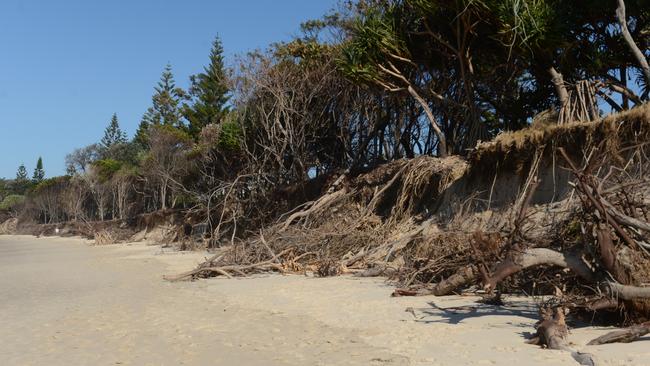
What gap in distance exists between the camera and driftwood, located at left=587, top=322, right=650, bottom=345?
5.06 meters

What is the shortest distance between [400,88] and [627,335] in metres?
12.8

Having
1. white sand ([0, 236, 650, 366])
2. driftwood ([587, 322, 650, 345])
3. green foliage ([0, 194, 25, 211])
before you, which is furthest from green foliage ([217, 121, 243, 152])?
green foliage ([0, 194, 25, 211])

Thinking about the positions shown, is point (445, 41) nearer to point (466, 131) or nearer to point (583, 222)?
point (466, 131)

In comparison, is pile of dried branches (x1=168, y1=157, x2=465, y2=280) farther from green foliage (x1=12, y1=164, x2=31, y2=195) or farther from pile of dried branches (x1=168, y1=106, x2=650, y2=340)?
green foliage (x1=12, y1=164, x2=31, y2=195)

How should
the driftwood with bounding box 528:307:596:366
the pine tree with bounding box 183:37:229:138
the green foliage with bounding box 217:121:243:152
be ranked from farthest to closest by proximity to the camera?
the pine tree with bounding box 183:37:229:138
the green foliage with bounding box 217:121:243:152
the driftwood with bounding box 528:307:596:366

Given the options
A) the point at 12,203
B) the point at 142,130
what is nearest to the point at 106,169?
the point at 142,130

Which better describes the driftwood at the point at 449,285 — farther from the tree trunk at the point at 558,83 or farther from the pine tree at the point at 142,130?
the pine tree at the point at 142,130

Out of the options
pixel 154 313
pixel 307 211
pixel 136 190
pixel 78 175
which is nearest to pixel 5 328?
pixel 154 313

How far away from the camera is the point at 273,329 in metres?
7.37

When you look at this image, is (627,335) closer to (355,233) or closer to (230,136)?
(355,233)

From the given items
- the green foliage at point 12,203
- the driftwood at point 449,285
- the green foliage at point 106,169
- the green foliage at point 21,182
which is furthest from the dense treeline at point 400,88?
the green foliage at point 21,182

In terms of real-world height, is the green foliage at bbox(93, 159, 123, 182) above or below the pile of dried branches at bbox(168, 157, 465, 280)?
above

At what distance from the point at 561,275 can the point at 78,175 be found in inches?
2241

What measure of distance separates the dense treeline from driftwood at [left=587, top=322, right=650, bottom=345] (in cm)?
813
